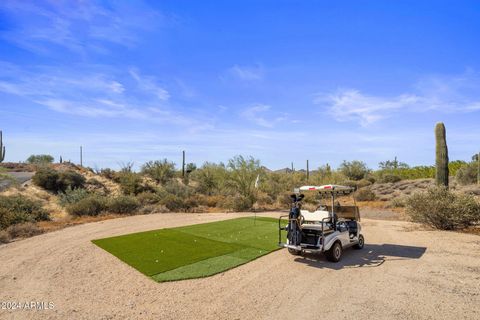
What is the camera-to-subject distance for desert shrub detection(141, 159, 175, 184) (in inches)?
1265

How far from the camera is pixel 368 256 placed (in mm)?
8836

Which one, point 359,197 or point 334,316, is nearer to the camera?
point 334,316

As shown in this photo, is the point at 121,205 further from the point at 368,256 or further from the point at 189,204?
the point at 368,256

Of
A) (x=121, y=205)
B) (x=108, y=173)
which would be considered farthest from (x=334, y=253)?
(x=108, y=173)

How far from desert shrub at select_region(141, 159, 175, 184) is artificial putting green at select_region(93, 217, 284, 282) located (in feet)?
65.2

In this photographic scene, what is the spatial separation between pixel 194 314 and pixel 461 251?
→ 833 cm

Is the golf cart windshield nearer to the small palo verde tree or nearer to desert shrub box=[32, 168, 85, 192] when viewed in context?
the small palo verde tree

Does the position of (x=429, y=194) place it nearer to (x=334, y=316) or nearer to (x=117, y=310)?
(x=334, y=316)

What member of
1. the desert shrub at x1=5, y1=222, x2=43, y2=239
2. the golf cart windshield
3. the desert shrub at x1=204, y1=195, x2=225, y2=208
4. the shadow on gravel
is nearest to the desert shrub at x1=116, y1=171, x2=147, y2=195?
the desert shrub at x1=204, y1=195, x2=225, y2=208

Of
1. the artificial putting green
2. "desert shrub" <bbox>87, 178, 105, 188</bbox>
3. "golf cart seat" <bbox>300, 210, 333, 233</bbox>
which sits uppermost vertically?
"desert shrub" <bbox>87, 178, 105, 188</bbox>

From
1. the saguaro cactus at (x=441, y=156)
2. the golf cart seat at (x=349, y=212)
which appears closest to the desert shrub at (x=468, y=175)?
the saguaro cactus at (x=441, y=156)

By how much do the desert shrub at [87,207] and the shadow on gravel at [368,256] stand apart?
1274 cm

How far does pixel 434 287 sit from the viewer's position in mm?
6281

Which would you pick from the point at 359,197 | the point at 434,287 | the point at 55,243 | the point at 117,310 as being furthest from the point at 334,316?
the point at 359,197
